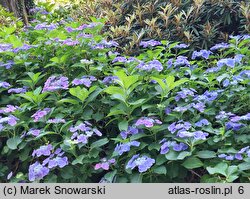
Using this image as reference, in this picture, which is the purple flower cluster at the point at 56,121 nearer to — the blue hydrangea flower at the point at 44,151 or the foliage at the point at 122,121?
the foliage at the point at 122,121

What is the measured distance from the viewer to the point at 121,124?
1920 mm

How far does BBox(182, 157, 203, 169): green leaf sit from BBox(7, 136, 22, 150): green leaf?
0.89m

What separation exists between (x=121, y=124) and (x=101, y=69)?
0.51 m

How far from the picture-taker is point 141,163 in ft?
5.58

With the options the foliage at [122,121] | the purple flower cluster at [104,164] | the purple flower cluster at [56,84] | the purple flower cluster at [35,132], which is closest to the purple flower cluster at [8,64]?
the foliage at [122,121]

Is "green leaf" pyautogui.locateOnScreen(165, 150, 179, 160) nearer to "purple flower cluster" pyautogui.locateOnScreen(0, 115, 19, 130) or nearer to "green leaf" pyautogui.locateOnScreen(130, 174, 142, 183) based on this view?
"green leaf" pyautogui.locateOnScreen(130, 174, 142, 183)

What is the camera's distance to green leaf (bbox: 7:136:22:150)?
2.00 m

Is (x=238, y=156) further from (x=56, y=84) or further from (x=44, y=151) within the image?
(x=56, y=84)

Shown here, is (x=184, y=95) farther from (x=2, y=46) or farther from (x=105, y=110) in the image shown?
Answer: (x=2, y=46)

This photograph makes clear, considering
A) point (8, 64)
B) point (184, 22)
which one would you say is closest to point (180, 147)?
point (8, 64)

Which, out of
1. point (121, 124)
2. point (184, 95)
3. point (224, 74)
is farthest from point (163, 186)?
point (224, 74)

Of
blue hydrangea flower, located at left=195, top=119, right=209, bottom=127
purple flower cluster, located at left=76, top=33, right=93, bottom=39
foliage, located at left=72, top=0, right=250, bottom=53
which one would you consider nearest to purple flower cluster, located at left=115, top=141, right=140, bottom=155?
blue hydrangea flower, located at left=195, top=119, right=209, bottom=127

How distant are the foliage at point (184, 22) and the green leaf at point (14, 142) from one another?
4.82 feet

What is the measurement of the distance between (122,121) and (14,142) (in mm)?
600
